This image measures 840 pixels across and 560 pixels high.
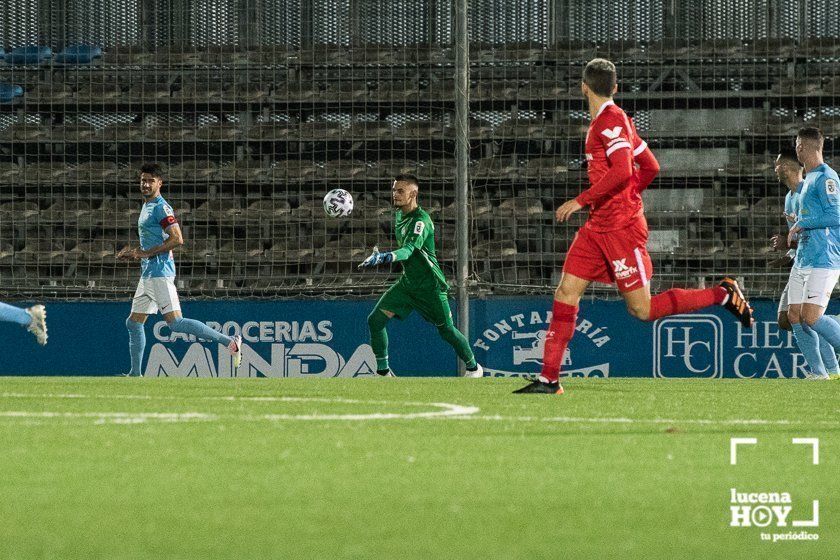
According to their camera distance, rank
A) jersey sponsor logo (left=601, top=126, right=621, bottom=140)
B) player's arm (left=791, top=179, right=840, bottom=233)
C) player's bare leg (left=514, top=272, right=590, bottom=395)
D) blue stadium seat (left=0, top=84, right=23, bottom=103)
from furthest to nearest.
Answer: blue stadium seat (left=0, top=84, right=23, bottom=103) < player's arm (left=791, top=179, right=840, bottom=233) < player's bare leg (left=514, top=272, right=590, bottom=395) < jersey sponsor logo (left=601, top=126, right=621, bottom=140)

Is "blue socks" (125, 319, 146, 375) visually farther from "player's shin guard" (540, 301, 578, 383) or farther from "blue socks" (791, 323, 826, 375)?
"blue socks" (791, 323, 826, 375)

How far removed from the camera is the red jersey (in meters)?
7.59

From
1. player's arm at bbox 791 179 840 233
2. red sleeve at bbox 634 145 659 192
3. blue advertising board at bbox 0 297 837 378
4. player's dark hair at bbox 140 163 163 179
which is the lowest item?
blue advertising board at bbox 0 297 837 378

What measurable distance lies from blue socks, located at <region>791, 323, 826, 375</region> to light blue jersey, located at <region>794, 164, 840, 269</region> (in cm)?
57

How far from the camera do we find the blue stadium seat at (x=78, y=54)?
57.5 ft

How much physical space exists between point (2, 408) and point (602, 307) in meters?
8.88

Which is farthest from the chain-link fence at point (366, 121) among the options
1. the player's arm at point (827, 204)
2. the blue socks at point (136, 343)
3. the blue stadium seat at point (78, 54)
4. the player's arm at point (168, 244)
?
the player's arm at point (827, 204)

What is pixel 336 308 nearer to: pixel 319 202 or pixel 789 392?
A: pixel 319 202

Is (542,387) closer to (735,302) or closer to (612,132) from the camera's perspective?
(735,302)

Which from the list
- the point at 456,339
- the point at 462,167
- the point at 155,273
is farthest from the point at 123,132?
the point at 456,339

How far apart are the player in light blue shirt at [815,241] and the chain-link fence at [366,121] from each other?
6.61m

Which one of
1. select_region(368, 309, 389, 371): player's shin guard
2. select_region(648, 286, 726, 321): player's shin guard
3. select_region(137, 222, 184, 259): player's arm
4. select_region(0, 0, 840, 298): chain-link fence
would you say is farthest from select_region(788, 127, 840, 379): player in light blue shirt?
select_region(0, 0, 840, 298): chain-link fence

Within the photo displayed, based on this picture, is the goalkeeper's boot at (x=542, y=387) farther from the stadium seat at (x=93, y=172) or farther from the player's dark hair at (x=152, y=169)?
the stadium seat at (x=93, y=172)

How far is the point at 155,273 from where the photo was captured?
36.8 feet
